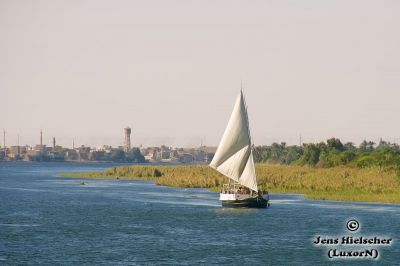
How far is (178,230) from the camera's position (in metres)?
68.0

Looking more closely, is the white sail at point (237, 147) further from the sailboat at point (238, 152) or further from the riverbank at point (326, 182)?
the riverbank at point (326, 182)

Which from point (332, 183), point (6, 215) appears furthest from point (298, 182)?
point (6, 215)

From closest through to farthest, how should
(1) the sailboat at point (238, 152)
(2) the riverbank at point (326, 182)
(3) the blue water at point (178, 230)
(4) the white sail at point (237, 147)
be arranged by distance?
(3) the blue water at point (178, 230) → (1) the sailboat at point (238, 152) → (4) the white sail at point (237, 147) → (2) the riverbank at point (326, 182)

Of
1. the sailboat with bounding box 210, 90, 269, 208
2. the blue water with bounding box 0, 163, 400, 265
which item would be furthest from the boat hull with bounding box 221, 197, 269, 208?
the sailboat with bounding box 210, 90, 269, 208

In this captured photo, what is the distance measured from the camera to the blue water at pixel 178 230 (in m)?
54.3

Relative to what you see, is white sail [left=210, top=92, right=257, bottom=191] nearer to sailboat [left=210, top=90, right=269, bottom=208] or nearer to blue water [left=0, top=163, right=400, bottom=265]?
sailboat [left=210, top=90, right=269, bottom=208]

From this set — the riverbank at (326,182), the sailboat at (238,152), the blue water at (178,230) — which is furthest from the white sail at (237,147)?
the riverbank at (326,182)

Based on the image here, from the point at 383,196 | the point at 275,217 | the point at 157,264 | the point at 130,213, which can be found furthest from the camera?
the point at 383,196

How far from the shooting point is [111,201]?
99312mm

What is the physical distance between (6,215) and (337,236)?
33.6 metres

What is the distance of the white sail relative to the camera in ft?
297

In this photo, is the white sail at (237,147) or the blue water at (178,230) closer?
the blue water at (178,230)

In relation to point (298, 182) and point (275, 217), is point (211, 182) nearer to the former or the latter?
point (298, 182)

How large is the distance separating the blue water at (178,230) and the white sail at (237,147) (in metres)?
4.09
